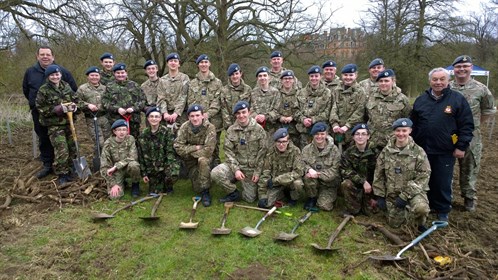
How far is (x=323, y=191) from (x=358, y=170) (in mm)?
643

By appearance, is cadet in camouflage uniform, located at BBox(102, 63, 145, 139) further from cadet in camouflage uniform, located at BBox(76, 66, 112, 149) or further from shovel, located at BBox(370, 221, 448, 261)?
shovel, located at BBox(370, 221, 448, 261)

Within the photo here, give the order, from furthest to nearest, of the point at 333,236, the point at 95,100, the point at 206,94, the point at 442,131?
the point at 206,94 < the point at 95,100 < the point at 442,131 < the point at 333,236

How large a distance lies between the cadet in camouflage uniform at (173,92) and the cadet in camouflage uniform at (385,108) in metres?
3.43

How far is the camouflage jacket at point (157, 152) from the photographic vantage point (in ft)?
19.5

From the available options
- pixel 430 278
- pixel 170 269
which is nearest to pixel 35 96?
pixel 170 269

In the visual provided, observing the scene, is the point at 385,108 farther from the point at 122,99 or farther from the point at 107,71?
the point at 107,71

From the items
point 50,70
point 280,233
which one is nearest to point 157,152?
point 50,70

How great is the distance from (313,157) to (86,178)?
4.05 m

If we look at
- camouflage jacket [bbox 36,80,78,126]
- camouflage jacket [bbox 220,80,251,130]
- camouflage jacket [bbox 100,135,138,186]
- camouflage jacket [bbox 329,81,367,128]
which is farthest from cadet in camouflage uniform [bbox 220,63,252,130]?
camouflage jacket [bbox 36,80,78,126]

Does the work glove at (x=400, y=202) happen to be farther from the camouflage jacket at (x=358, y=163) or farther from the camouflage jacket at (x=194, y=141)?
the camouflage jacket at (x=194, y=141)

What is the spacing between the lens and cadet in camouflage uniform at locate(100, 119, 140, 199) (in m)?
5.83

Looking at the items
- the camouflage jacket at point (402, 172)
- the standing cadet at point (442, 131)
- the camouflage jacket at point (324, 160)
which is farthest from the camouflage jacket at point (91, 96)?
the standing cadet at point (442, 131)

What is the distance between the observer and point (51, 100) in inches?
240

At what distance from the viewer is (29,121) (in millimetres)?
11586
